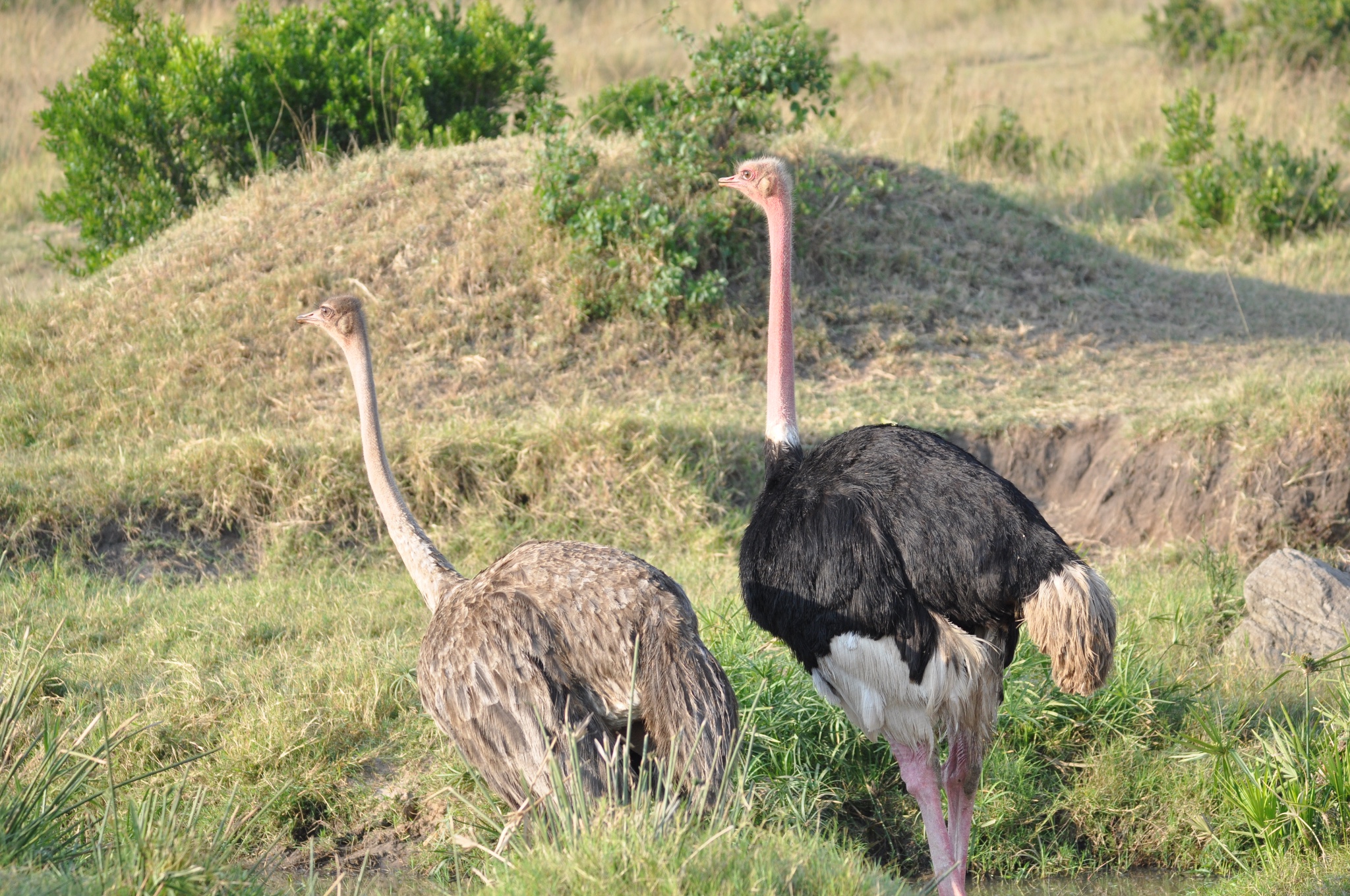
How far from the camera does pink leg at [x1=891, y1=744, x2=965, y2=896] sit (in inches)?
159

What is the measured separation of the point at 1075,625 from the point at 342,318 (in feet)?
8.73

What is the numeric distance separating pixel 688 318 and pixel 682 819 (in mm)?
5022

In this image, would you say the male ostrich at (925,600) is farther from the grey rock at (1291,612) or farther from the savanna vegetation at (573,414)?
the grey rock at (1291,612)

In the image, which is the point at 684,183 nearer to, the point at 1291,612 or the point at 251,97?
the point at 251,97

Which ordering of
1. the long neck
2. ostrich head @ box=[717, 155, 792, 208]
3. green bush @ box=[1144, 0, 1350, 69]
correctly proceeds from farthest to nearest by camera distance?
green bush @ box=[1144, 0, 1350, 69]
ostrich head @ box=[717, 155, 792, 208]
the long neck

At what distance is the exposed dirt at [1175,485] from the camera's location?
632 cm

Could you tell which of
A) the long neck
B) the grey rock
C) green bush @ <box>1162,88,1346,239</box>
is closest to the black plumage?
the long neck

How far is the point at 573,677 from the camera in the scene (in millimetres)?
3678

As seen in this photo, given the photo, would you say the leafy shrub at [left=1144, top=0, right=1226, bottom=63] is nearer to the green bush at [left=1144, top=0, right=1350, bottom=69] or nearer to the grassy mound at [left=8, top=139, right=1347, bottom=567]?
the green bush at [left=1144, top=0, right=1350, bottom=69]

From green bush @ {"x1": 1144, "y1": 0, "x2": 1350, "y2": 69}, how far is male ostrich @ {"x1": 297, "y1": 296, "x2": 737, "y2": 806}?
12414mm

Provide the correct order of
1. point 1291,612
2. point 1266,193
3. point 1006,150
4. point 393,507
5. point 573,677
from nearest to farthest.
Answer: point 573,677, point 393,507, point 1291,612, point 1266,193, point 1006,150

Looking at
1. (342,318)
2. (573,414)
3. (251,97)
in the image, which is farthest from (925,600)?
(251,97)

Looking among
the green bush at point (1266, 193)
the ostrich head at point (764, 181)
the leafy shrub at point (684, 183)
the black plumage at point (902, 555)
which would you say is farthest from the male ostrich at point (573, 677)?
the green bush at point (1266, 193)

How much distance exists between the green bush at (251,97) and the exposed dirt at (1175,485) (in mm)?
3739
